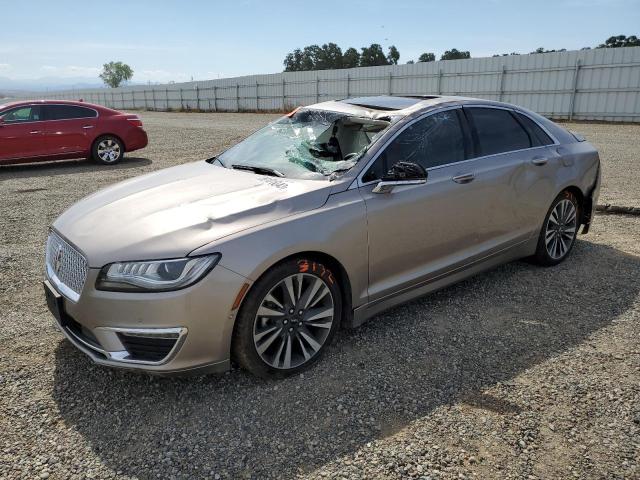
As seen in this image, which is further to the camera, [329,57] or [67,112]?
[329,57]

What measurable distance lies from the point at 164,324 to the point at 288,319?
728 mm

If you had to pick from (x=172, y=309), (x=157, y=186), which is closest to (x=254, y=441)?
(x=172, y=309)

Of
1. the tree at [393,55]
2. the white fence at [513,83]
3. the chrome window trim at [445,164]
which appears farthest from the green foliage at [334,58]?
the chrome window trim at [445,164]

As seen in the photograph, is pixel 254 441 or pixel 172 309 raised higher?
pixel 172 309

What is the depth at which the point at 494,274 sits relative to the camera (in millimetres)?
4719

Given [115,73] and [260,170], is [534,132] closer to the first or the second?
[260,170]

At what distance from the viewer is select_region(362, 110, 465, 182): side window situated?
11.4 feet

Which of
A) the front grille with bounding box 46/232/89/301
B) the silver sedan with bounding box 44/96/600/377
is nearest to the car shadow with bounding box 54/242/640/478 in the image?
the silver sedan with bounding box 44/96/600/377

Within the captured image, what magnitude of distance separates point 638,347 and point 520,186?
1.52 m

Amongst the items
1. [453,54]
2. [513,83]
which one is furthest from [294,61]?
[513,83]

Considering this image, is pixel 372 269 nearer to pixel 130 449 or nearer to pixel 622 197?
pixel 130 449

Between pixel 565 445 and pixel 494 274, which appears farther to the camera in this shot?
pixel 494 274

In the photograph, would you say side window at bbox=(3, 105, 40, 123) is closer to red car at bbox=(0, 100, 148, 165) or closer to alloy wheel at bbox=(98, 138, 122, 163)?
red car at bbox=(0, 100, 148, 165)

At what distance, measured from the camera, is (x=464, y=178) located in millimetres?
3822
